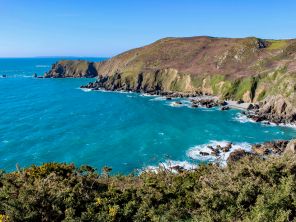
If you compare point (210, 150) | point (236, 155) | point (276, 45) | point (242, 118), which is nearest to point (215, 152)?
point (210, 150)

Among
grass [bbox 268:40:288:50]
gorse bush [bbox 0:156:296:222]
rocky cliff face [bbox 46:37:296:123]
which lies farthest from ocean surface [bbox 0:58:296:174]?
grass [bbox 268:40:288:50]

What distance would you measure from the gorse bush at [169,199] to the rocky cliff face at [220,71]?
6902 cm

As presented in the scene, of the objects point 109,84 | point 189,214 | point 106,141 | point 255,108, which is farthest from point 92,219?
point 109,84

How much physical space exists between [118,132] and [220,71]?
232ft

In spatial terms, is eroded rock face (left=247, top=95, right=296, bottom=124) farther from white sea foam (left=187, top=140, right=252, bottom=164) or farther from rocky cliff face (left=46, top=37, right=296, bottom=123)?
white sea foam (left=187, top=140, right=252, bottom=164)

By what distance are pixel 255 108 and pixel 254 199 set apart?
8459 centimetres

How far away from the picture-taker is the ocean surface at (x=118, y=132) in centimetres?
6706

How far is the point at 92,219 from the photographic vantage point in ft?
75.9

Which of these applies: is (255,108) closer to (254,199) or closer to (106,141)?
(106,141)

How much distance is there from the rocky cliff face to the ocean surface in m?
15.9

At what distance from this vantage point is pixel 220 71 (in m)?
141

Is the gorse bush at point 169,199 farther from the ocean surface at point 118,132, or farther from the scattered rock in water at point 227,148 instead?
the scattered rock in water at point 227,148

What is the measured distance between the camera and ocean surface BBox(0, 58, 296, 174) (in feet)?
220

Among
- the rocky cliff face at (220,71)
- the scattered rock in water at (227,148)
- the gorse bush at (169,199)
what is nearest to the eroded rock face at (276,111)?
the rocky cliff face at (220,71)
